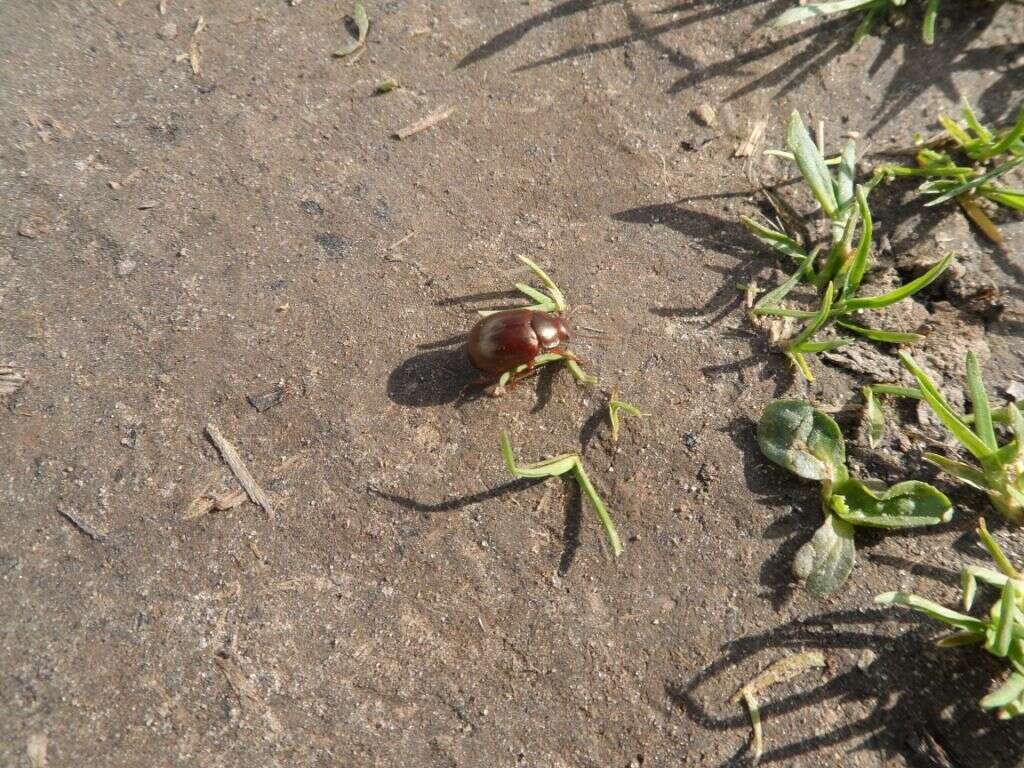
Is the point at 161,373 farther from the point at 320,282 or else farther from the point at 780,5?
the point at 780,5

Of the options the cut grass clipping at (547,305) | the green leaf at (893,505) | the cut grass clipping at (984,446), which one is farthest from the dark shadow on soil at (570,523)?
the cut grass clipping at (984,446)

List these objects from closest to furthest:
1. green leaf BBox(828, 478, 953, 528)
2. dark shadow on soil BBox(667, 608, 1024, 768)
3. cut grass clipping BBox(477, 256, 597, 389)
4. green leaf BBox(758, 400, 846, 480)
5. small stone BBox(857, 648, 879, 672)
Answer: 1. dark shadow on soil BBox(667, 608, 1024, 768)
2. small stone BBox(857, 648, 879, 672)
3. green leaf BBox(828, 478, 953, 528)
4. green leaf BBox(758, 400, 846, 480)
5. cut grass clipping BBox(477, 256, 597, 389)

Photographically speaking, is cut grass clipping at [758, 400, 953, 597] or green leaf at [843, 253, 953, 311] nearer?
cut grass clipping at [758, 400, 953, 597]

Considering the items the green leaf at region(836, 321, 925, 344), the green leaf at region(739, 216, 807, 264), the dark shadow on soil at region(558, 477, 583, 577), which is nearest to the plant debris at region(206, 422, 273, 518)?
the dark shadow on soil at region(558, 477, 583, 577)

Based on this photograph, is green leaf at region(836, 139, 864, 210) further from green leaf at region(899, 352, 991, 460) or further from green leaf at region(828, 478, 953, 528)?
green leaf at region(828, 478, 953, 528)

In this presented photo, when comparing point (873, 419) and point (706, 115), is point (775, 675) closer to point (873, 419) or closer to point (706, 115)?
point (873, 419)

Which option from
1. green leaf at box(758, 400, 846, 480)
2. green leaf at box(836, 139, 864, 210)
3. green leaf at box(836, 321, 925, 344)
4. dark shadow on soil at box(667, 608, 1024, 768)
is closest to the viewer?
dark shadow on soil at box(667, 608, 1024, 768)
